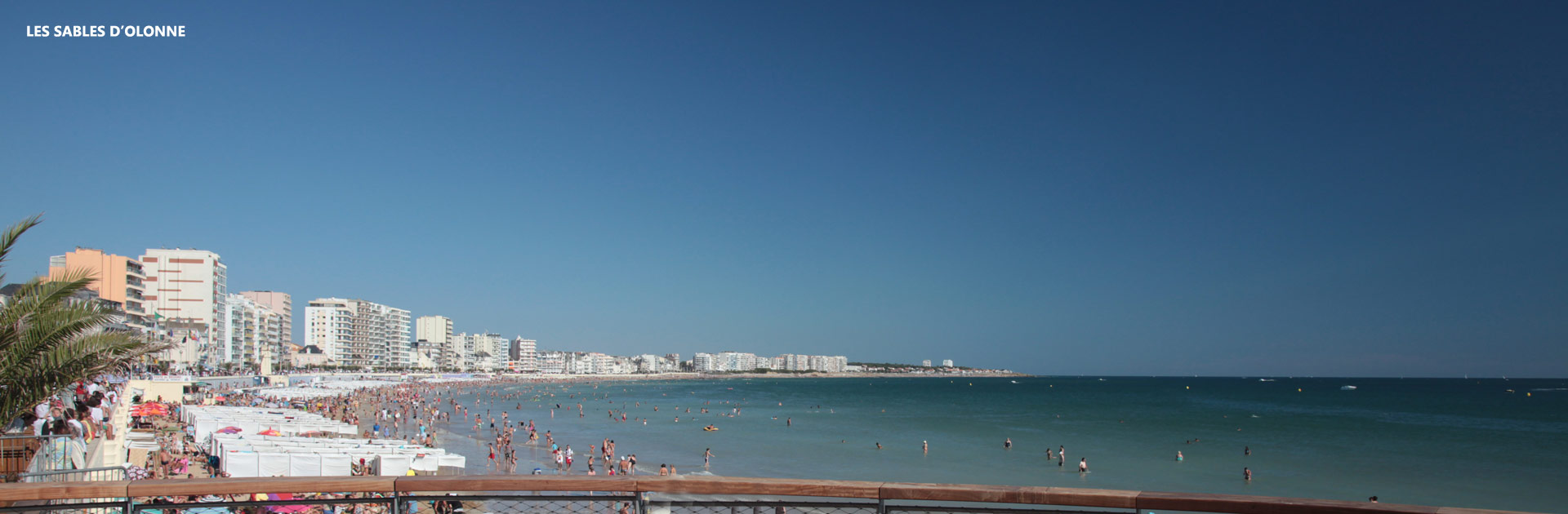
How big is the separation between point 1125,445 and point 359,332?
15533 centimetres

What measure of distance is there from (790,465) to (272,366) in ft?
366

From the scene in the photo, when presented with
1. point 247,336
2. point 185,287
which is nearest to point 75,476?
point 185,287

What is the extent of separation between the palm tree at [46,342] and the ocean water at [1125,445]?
49.7 feet

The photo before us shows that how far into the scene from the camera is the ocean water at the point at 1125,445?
2938 cm

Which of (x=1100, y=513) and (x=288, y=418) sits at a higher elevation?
(x=1100, y=513)

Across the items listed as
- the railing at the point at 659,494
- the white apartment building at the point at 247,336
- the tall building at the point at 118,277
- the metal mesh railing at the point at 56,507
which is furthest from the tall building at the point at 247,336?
the railing at the point at 659,494

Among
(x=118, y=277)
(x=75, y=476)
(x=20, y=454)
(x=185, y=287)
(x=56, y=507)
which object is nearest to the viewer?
(x=56, y=507)

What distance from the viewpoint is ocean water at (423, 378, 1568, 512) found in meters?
29.4

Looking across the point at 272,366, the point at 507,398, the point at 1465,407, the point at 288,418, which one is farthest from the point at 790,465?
the point at 272,366

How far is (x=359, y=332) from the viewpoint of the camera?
163 metres

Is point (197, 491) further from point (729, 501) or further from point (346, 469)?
point (346, 469)

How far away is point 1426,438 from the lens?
48.2 meters

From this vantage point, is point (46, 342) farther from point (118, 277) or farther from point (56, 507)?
point (118, 277)

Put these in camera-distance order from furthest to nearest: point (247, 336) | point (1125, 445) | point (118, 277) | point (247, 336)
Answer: point (247, 336) → point (247, 336) → point (118, 277) → point (1125, 445)
